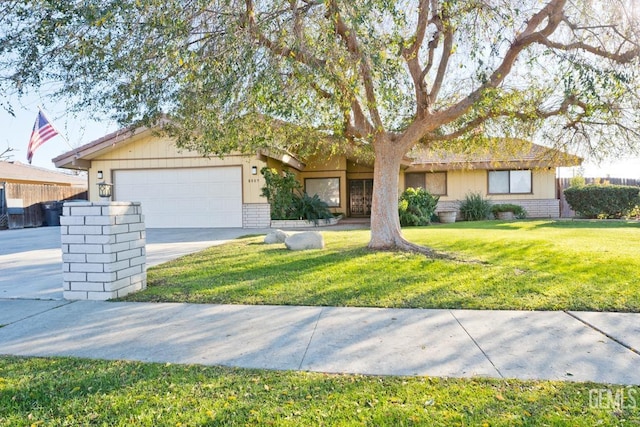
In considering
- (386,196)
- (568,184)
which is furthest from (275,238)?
(568,184)

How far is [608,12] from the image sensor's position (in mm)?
6777

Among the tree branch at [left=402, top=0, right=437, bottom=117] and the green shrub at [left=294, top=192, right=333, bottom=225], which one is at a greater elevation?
the tree branch at [left=402, top=0, right=437, bottom=117]

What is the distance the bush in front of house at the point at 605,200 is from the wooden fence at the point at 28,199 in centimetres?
2481

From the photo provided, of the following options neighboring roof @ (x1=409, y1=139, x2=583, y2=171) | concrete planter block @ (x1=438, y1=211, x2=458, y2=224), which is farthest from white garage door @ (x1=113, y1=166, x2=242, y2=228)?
concrete planter block @ (x1=438, y1=211, x2=458, y2=224)

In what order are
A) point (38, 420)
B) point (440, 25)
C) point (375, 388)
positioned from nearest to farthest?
point (38, 420) → point (375, 388) → point (440, 25)

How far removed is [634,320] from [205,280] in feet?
17.0

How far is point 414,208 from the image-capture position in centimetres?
1477

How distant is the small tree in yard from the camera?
517cm

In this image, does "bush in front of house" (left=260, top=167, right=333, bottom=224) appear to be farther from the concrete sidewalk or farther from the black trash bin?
the black trash bin

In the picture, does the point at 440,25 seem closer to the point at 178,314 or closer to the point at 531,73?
the point at 531,73

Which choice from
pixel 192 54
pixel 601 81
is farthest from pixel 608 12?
pixel 192 54

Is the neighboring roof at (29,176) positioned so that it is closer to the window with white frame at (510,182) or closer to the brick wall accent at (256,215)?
the brick wall accent at (256,215)

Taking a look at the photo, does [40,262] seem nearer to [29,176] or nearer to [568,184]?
[29,176]

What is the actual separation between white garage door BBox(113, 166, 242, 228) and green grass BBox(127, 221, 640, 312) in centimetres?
685
